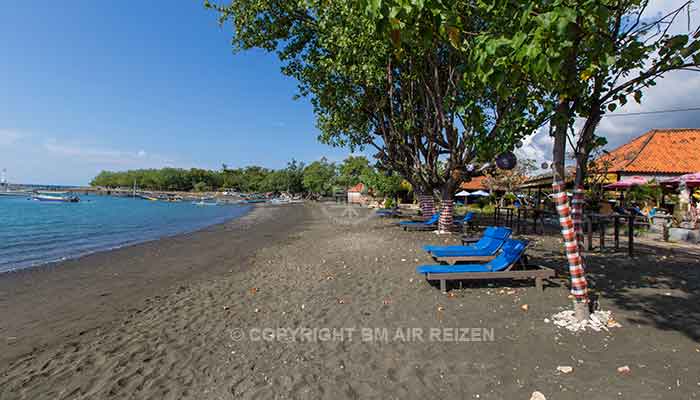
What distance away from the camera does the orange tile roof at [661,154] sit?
1959cm

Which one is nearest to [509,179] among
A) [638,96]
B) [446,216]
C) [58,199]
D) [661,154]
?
[661,154]

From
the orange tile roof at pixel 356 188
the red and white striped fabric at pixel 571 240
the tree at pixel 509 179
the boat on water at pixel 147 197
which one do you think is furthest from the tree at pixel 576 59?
the boat on water at pixel 147 197

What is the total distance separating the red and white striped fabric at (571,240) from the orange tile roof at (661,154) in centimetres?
1927

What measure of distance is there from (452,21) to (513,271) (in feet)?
14.2

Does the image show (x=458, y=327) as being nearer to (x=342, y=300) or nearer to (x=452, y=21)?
(x=342, y=300)

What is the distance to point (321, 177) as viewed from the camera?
335ft

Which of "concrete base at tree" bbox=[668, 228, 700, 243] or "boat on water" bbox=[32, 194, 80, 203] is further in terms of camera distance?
"boat on water" bbox=[32, 194, 80, 203]

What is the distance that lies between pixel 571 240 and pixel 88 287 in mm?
10231

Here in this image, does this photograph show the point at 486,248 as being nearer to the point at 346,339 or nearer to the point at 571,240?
the point at 571,240

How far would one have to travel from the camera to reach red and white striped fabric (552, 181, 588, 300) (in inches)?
161

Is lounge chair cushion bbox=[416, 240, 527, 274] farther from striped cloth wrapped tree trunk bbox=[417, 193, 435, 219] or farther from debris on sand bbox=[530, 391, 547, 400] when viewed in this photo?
striped cloth wrapped tree trunk bbox=[417, 193, 435, 219]

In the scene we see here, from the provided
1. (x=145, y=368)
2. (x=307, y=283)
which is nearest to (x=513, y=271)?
(x=307, y=283)

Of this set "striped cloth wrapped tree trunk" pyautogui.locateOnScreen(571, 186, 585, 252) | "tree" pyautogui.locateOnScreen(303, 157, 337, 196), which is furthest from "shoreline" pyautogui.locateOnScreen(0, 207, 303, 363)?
"tree" pyautogui.locateOnScreen(303, 157, 337, 196)

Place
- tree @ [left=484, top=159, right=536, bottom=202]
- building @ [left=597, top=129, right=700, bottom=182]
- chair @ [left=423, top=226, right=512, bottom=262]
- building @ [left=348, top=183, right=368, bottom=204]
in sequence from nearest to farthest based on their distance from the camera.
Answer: chair @ [left=423, top=226, right=512, bottom=262] < building @ [left=597, top=129, right=700, bottom=182] < tree @ [left=484, top=159, right=536, bottom=202] < building @ [left=348, top=183, right=368, bottom=204]
